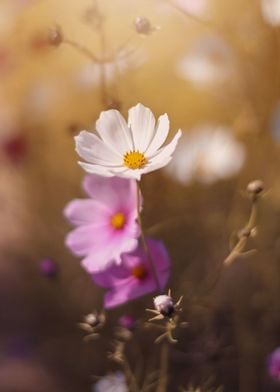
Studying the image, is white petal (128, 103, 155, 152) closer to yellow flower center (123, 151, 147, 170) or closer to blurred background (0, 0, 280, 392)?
yellow flower center (123, 151, 147, 170)

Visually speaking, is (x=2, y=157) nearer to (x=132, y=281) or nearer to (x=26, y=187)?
(x=26, y=187)

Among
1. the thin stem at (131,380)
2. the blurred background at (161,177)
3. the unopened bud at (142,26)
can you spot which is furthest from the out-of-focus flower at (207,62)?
the thin stem at (131,380)

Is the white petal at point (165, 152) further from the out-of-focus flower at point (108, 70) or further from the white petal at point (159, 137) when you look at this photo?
the out-of-focus flower at point (108, 70)

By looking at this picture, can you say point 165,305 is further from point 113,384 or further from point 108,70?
point 108,70

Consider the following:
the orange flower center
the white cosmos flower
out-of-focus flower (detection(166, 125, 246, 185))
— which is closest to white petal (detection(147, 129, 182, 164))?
the white cosmos flower

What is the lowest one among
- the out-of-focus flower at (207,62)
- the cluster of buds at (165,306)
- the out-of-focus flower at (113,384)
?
the cluster of buds at (165,306)

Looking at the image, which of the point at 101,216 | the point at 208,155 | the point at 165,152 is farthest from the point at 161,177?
the point at 165,152

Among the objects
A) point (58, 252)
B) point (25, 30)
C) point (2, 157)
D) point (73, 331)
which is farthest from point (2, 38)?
point (73, 331)
